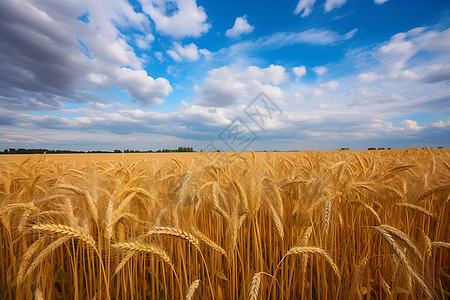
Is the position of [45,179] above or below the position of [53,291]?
above

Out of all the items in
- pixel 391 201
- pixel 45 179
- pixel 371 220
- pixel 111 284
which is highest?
pixel 45 179

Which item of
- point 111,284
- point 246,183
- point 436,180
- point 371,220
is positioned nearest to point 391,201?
point 371,220

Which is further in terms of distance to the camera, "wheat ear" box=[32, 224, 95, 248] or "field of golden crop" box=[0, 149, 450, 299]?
"field of golden crop" box=[0, 149, 450, 299]

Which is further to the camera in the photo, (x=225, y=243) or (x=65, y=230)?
A: (x=225, y=243)

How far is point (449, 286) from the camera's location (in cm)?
194

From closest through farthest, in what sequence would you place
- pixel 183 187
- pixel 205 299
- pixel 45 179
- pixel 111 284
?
1. pixel 205 299
2. pixel 111 284
3. pixel 183 187
4. pixel 45 179

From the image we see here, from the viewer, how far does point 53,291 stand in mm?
1789

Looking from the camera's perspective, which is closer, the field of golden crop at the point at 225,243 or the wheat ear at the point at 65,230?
the wheat ear at the point at 65,230

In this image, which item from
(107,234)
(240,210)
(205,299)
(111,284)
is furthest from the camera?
(111,284)

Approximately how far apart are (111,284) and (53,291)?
0.61 meters

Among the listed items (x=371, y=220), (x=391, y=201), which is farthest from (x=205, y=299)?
(x=391, y=201)

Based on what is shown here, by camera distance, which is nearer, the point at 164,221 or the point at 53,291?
the point at 164,221

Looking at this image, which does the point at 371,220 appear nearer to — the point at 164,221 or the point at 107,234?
the point at 164,221

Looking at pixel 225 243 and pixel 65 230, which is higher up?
pixel 65 230
